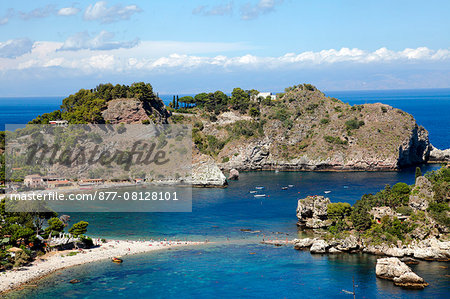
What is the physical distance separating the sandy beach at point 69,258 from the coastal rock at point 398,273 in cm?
3004

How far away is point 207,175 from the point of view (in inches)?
5241

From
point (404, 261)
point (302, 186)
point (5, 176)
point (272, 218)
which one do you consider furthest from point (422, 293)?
point (5, 176)

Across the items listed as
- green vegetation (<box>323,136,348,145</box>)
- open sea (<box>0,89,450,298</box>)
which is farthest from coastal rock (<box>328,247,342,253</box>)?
green vegetation (<box>323,136,348,145</box>)

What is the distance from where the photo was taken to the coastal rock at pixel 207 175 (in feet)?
429

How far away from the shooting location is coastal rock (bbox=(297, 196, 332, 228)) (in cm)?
8504

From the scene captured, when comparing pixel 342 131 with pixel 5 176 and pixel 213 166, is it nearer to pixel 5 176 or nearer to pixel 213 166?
pixel 213 166

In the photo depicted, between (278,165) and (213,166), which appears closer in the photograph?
(213,166)

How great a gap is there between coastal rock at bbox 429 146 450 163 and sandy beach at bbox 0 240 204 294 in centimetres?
10623

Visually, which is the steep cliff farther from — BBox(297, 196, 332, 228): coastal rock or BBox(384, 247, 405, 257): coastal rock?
BBox(384, 247, 405, 257): coastal rock

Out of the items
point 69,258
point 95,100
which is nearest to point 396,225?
point 69,258

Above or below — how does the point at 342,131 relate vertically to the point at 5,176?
above

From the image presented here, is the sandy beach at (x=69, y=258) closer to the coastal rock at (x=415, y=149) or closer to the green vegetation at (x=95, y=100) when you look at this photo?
the green vegetation at (x=95, y=100)

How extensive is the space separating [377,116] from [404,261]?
100431mm

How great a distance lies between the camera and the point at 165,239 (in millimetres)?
81875
